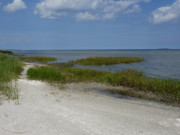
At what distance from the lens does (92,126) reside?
541cm

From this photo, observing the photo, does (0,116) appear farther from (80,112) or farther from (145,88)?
(145,88)

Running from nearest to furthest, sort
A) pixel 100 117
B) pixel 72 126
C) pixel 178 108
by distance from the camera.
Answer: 1. pixel 72 126
2. pixel 100 117
3. pixel 178 108

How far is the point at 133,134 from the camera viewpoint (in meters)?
5.01

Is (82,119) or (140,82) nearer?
(82,119)

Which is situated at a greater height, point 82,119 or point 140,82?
point 140,82

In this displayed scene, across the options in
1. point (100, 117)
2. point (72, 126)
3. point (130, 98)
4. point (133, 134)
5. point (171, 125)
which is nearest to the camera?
point (133, 134)

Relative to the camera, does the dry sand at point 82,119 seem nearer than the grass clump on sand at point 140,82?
Yes

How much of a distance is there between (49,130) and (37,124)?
0.61 m

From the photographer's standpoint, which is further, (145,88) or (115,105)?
(145,88)

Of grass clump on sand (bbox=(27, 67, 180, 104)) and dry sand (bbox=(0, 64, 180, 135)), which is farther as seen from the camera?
grass clump on sand (bbox=(27, 67, 180, 104))

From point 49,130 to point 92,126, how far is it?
136cm

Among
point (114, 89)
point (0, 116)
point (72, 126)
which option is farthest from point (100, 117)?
point (114, 89)

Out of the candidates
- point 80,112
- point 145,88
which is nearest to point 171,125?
point 80,112

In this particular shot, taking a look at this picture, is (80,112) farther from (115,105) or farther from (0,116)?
(0,116)
